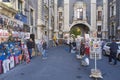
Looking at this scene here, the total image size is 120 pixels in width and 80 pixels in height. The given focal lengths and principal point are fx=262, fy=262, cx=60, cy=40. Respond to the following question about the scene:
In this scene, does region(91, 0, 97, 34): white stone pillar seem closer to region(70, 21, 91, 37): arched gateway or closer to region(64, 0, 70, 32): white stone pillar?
region(70, 21, 91, 37): arched gateway

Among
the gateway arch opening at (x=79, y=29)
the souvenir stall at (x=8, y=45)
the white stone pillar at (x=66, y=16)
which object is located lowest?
the souvenir stall at (x=8, y=45)

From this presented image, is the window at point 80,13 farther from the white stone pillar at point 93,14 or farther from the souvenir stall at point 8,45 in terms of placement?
the souvenir stall at point 8,45

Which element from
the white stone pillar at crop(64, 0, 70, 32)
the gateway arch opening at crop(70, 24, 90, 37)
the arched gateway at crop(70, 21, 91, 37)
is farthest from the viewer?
the gateway arch opening at crop(70, 24, 90, 37)

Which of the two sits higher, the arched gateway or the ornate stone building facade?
the ornate stone building facade

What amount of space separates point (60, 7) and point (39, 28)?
1238 inches

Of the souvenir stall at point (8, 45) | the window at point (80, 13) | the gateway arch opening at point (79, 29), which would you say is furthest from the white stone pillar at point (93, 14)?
the souvenir stall at point (8, 45)

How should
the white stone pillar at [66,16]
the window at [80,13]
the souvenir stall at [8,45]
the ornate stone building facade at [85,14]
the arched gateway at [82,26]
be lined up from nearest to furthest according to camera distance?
1. the souvenir stall at [8,45]
2. the ornate stone building facade at [85,14]
3. the arched gateway at [82,26]
4. the white stone pillar at [66,16]
5. the window at [80,13]

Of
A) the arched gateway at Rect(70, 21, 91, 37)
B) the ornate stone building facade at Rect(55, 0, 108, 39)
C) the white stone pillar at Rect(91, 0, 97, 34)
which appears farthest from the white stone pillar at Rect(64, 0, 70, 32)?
the white stone pillar at Rect(91, 0, 97, 34)

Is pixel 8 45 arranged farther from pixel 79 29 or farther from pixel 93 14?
pixel 79 29

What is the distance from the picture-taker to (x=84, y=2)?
60.4m

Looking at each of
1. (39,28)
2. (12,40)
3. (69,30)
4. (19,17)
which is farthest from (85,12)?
(12,40)

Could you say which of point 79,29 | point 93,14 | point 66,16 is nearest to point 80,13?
point 93,14

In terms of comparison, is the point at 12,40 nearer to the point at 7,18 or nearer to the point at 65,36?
the point at 7,18

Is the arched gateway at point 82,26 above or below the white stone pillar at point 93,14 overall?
below
